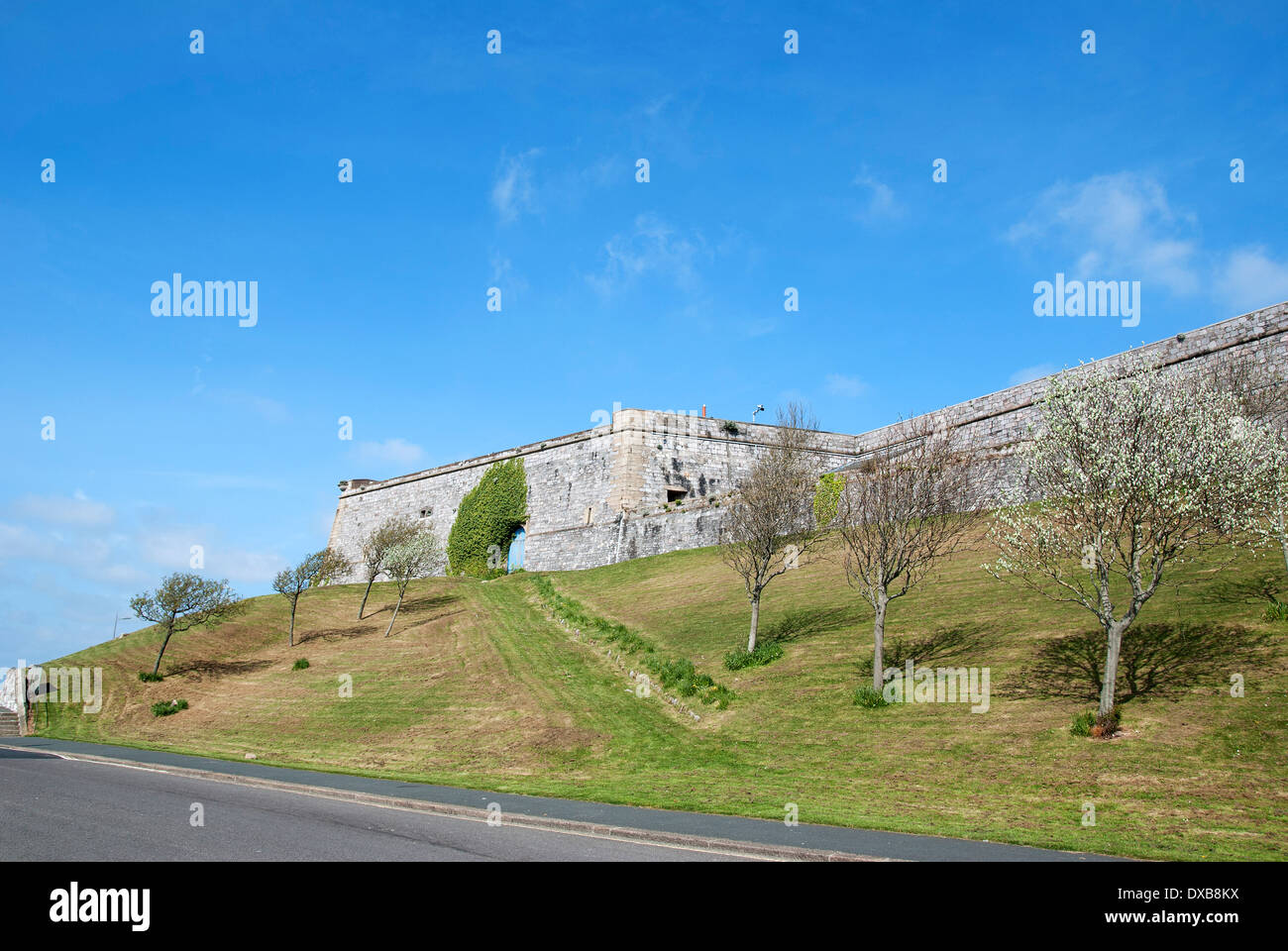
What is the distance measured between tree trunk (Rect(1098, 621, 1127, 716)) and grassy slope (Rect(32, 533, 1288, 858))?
20.7 inches

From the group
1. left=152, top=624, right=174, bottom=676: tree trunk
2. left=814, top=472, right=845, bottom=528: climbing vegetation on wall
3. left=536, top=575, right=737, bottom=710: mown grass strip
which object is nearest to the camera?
left=536, top=575, right=737, bottom=710: mown grass strip

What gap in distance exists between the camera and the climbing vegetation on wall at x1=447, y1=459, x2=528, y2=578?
55.0 meters

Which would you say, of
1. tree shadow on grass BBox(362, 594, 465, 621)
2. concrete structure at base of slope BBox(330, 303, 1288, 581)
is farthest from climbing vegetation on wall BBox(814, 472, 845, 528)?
tree shadow on grass BBox(362, 594, 465, 621)

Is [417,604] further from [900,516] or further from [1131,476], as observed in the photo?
[1131,476]

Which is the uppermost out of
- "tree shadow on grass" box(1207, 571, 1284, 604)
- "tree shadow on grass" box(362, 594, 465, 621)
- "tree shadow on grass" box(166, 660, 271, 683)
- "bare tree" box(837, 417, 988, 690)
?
"bare tree" box(837, 417, 988, 690)

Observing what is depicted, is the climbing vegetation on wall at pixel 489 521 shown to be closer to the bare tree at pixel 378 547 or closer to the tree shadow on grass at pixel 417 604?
the tree shadow on grass at pixel 417 604

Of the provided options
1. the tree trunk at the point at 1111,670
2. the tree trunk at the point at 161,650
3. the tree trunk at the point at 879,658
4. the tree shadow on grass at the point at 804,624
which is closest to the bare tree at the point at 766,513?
the tree shadow on grass at the point at 804,624

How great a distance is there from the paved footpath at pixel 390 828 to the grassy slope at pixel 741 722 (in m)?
1.38

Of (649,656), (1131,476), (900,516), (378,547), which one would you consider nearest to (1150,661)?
(1131,476)

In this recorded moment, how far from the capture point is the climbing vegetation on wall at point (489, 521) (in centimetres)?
5503

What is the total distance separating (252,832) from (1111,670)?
15064 millimetres

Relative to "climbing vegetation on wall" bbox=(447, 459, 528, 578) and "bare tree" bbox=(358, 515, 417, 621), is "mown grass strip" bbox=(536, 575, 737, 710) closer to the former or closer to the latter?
"bare tree" bbox=(358, 515, 417, 621)
